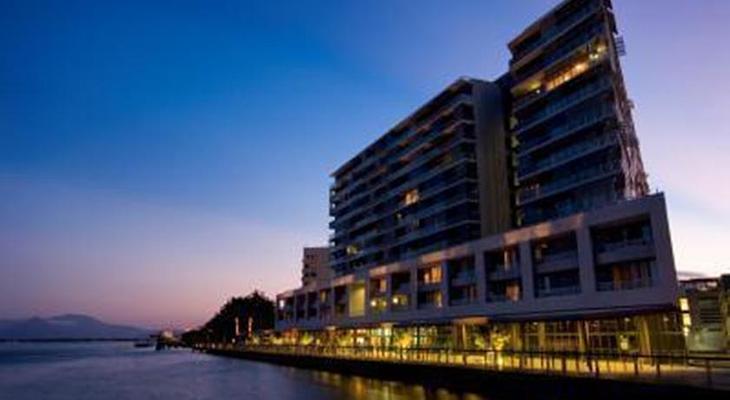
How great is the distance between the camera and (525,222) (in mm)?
67125

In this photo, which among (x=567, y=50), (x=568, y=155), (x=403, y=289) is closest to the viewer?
(x=568, y=155)

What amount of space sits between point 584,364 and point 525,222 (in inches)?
1195

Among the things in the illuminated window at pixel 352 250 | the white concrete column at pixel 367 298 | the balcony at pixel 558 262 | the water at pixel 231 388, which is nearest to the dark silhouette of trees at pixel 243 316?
the illuminated window at pixel 352 250

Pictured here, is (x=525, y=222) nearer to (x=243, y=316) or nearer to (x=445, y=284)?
(x=445, y=284)

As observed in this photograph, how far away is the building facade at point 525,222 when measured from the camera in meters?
45.0

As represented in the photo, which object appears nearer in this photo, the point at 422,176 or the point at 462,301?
the point at 462,301

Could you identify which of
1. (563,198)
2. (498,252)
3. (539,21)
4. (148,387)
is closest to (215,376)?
(148,387)

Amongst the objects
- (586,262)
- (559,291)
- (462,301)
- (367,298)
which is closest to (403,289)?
(367,298)

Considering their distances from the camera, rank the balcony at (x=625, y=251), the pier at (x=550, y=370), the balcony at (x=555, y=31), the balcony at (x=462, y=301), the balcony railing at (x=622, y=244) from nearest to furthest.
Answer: the pier at (x=550, y=370) < the balcony at (x=625, y=251) < the balcony railing at (x=622, y=244) < the balcony at (x=462, y=301) < the balcony at (x=555, y=31)

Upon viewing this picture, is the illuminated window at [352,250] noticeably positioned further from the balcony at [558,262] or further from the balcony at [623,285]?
the balcony at [623,285]

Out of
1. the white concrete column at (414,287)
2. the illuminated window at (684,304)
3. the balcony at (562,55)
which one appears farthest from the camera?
the white concrete column at (414,287)

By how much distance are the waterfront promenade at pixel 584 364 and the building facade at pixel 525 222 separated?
3.84 metres

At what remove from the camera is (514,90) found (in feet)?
240

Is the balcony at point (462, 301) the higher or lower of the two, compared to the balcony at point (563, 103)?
lower
